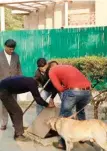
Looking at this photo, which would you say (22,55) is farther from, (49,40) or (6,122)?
(6,122)

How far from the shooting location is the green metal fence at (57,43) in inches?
599

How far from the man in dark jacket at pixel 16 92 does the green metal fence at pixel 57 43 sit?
6622mm

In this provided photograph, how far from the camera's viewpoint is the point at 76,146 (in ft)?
26.3

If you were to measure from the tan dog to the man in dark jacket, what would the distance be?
0.92 meters

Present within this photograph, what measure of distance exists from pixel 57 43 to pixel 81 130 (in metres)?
8.96

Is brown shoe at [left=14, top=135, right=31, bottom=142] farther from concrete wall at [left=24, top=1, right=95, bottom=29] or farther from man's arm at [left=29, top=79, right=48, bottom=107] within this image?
concrete wall at [left=24, top=1, right=95, bottom=29]

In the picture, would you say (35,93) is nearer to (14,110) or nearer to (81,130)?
(14,110)

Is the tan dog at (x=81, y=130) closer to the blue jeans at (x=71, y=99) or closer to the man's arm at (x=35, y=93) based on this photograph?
the blue jeans at (x=71, y=99)

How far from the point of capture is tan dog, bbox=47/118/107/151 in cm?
697

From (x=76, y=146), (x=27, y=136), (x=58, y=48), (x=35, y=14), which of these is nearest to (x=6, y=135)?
(x=27, y=136)

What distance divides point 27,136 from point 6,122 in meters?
1.24

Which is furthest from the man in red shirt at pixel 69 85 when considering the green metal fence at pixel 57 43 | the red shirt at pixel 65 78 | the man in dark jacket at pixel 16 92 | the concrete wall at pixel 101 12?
the concrete wall at pixel 101 12

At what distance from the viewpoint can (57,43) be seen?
1592cm

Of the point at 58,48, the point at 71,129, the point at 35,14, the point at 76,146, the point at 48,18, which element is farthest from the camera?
the point at 35,14
